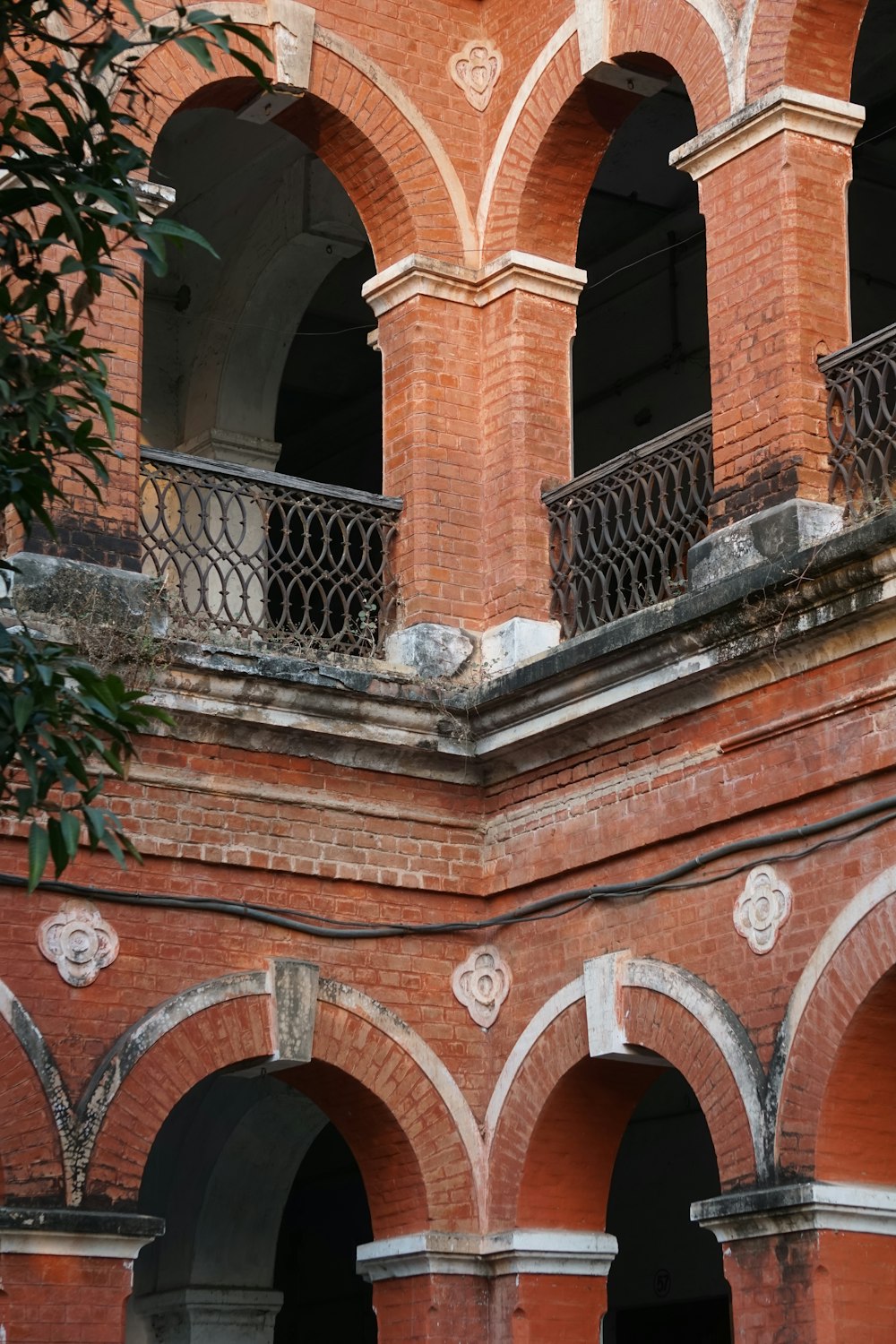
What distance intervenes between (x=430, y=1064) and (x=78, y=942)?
1.92 m

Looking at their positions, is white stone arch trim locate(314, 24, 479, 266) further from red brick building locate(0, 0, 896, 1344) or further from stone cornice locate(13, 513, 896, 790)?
stone cornice locate(13, 513, 896, 790)

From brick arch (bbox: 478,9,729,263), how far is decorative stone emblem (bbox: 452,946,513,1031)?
3.80 m

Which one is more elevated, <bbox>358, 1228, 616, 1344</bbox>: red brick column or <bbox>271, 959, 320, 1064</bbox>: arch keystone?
<bbox>271, 959, 320, 1064</bbox>: arch keystone

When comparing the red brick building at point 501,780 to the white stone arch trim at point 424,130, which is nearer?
the red brick building at point 501,780

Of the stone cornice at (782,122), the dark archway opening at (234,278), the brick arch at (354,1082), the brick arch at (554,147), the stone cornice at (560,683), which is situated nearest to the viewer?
the stone cornice at (560,683)

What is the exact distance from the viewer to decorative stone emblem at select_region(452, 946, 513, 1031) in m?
11.3

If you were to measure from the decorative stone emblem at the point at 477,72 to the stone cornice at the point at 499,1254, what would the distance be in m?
6.03

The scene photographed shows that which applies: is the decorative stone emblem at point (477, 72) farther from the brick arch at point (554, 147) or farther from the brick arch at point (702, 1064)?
the brick arch at point (702, 1064)

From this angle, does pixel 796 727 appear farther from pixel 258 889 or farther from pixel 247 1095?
pixel 247 1095

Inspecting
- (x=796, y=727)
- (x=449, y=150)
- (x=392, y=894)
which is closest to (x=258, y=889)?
(x=392, y=894)

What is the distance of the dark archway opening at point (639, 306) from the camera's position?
1596 cm

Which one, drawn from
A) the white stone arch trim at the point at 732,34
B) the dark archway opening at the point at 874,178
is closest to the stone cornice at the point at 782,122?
the white stone arch trim at the point at 732,34

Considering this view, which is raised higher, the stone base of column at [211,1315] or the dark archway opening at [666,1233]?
the dark archway opening at [666,1233]

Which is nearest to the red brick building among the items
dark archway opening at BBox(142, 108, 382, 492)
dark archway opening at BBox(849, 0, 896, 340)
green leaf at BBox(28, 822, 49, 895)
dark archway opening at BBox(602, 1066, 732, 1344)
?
dark archway opening at BBox(142, 108, 382, 492)
